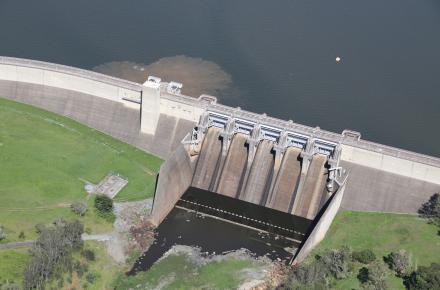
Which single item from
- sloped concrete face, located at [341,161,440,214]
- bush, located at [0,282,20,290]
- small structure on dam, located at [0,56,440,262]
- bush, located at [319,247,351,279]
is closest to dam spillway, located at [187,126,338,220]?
small structure on dam, located at [0,56,440,262]

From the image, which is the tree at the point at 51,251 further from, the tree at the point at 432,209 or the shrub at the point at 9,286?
the tree at the point at 432,209

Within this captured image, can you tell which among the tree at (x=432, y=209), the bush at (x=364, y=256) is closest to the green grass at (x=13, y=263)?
the bush at (x=364, y=256)

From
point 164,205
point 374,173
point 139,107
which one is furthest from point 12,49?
point 374,173

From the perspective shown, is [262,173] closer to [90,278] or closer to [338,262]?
[338,262]

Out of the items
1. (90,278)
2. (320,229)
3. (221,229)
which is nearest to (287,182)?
(320,229)

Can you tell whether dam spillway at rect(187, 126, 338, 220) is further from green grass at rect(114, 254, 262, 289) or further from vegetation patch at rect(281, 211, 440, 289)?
green grass at rect(114, 254, 262, 289)
